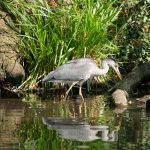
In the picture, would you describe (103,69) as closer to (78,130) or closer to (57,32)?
(57,32)

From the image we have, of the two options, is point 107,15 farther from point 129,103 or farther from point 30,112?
point 30,112

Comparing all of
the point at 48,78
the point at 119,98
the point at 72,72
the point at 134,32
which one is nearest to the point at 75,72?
the point at 72,72

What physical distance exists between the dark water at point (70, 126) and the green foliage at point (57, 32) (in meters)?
1.32

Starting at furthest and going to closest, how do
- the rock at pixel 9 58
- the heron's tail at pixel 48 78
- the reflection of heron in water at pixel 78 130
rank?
the rock at pixel 9 58
the heron's tail at pixel 48 78
the reflection of heron in water at pixel 78 130

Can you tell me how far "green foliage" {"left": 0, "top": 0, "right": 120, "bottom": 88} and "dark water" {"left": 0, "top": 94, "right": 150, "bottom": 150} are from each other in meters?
1.32

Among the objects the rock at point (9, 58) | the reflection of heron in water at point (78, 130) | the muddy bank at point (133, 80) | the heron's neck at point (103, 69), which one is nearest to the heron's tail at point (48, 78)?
the rock at point (9, 58)

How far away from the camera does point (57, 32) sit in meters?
13.7

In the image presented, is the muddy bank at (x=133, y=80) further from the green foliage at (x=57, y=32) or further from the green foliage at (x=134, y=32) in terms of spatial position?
the green foliage at (x=134, y=32)

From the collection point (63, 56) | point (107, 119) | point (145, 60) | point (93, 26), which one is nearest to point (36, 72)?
point (63, 56)

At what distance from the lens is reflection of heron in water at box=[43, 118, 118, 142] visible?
818 cm

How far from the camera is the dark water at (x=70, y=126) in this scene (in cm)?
770

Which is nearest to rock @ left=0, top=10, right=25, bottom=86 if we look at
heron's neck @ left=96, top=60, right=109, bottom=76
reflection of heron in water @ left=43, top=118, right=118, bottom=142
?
heron's neck @ left=96, top=60, right=109, bottom=76

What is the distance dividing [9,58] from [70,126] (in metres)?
4.47

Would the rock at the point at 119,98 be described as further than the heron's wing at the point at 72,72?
No
